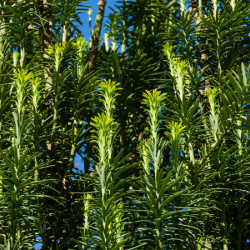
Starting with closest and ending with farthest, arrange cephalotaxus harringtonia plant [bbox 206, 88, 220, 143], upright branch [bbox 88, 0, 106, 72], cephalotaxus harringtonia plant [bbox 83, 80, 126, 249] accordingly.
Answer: cephalotaxus harringtonia plant [bbox 83, 80, 126, 249], cephalotaxus harringtonia plant [bbox 206, 88, 220, 143], upright branch [bbox 88, 0, 106, 72]

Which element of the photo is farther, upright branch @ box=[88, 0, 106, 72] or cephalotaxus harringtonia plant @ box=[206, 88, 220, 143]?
upright branch @ box=[88, 0, 106, 72]

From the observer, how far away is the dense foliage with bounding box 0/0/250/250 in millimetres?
1193

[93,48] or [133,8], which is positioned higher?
[133,8]

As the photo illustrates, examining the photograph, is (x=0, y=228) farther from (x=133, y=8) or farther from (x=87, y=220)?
(x=133, y=8)

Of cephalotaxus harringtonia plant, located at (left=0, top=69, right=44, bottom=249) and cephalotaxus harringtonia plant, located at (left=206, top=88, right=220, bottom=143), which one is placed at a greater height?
cephalotaxus harringtonia plant, located at (left=206, top=88, right=220, bottom=143)

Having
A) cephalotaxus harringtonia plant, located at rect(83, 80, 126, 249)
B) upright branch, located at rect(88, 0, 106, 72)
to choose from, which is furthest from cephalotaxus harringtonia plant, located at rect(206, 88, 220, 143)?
upright branch, located at rect(88, 0, 106, 72)

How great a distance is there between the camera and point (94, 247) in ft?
3.68

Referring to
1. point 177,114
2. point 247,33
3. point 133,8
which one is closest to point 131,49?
point 133,8

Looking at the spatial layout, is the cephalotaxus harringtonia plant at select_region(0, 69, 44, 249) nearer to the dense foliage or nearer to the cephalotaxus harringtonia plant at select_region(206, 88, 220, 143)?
the dense foliage

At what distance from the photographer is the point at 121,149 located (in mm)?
1277

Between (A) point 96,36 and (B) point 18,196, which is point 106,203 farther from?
(A) point 96,36

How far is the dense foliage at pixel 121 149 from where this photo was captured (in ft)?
3.92

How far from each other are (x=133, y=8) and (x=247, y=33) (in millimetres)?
653

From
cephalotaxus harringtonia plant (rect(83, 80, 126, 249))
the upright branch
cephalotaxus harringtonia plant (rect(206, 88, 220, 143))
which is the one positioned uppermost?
the upright branch
